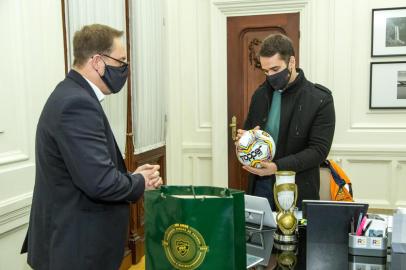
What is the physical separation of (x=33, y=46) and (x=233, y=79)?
2.21 metres

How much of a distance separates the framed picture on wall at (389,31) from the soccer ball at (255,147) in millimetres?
2317

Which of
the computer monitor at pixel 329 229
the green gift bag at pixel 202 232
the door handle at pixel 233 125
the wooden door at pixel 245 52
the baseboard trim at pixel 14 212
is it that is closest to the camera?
the green gift bag at pixel 202 232

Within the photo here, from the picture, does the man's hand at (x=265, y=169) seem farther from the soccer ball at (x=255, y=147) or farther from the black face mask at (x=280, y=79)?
the black face mask at (x=280, y=79)

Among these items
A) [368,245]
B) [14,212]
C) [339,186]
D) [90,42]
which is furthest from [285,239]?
[14,212]

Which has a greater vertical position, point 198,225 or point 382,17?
point 382,17

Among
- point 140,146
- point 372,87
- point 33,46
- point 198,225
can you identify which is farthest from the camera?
point 372,87

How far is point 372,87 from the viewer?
379cm

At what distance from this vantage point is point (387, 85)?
377 centimetres

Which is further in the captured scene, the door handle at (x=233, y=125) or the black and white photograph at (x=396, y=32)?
the door handle at (x=233, y=125)

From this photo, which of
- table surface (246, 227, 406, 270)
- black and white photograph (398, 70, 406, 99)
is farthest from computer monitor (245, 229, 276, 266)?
black and white photograph (398, 70, 406, 99)

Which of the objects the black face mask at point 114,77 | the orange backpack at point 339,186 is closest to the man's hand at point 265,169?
the orange backpack at point 339,186

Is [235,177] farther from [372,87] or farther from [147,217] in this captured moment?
[147,217]

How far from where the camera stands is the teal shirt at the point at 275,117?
7.20ft

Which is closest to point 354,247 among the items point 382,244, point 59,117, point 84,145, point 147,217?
point 382,244
